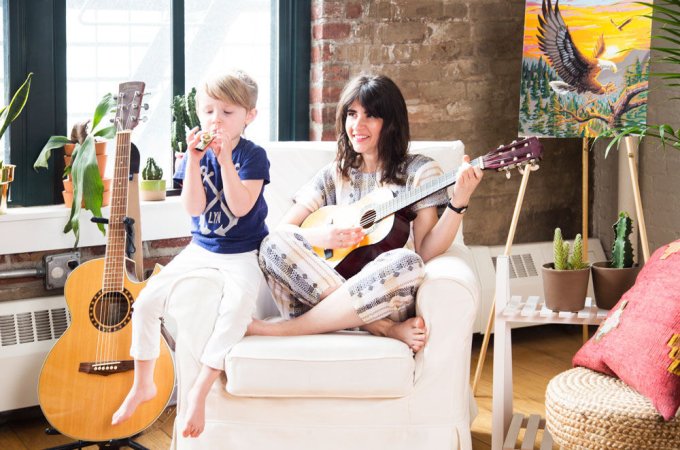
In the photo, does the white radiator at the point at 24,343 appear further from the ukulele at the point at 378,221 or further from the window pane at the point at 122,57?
Result: the ukulele at the point at 378,221

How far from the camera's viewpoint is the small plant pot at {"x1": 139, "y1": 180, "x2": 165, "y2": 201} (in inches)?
130

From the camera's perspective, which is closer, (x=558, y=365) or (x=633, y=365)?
(x=633, y=365)

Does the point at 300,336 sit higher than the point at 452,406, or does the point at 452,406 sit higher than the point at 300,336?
the point at 300,336

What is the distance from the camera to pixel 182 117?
3.37m

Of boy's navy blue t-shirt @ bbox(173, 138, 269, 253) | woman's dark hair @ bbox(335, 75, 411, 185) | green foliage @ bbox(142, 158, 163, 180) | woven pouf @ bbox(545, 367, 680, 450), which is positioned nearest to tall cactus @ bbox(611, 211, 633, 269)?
woven pouf @ bbox(545, 367, 680, 450)

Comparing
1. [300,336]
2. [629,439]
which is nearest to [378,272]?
[300,336]

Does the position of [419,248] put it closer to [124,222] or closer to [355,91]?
[355,91]

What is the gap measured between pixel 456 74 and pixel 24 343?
76.2 inches

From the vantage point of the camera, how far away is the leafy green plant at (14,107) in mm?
2891

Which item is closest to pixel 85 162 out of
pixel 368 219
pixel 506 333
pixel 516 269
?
pixel 368 219

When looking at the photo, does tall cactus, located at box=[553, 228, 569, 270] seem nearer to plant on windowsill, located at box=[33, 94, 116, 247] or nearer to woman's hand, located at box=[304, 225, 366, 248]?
woman's hand, located at box=[304, 225, 366, 248]

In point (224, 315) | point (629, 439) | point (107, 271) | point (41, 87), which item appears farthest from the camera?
point (41, 87)

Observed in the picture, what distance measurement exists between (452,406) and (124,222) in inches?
42.9

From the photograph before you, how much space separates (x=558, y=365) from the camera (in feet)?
12.0
